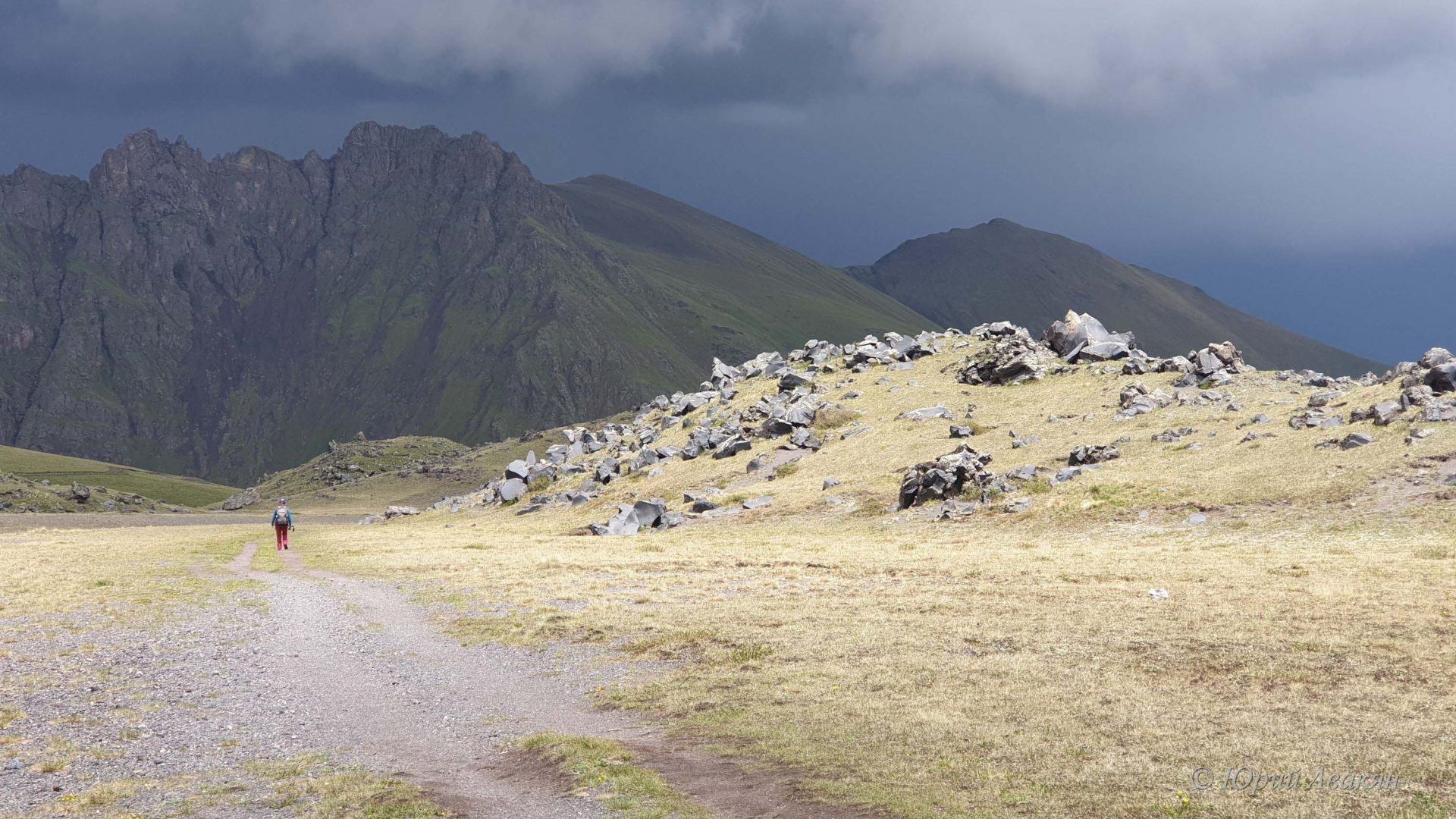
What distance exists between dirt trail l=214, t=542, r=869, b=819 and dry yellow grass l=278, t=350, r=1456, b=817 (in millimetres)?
1211

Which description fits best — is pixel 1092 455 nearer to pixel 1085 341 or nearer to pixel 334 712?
pixel 1085 341

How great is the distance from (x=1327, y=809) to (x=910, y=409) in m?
80.7

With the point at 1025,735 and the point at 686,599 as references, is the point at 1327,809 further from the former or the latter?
the point at 686,599

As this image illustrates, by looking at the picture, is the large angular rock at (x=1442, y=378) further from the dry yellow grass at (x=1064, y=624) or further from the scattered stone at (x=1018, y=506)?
the scattered stone at (x=1018, y=506)

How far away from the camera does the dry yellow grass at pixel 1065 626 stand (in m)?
16.2

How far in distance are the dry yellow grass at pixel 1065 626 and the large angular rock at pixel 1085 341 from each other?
3195 centimetres

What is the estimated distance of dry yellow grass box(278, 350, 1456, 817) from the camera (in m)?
16.2

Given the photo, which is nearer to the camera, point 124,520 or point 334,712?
point 334,712

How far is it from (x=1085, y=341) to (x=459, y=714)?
91.8m

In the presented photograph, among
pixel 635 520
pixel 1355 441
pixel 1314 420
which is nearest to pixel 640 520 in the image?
pixel 635 520

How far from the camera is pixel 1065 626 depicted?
27.4 meters

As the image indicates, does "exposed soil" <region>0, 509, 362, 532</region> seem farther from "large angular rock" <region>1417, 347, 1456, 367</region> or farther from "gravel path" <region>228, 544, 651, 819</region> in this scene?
"large angular rock" <region>1417, 347, 1456, 367</region>

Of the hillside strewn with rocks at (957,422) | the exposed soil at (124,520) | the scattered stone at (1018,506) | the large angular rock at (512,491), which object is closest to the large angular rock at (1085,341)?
the hillside strewn with rocks at (957,422)

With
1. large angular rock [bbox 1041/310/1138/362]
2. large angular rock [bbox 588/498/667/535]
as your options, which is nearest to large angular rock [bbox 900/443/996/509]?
large angular rock [bbox 588/498/667/535]
